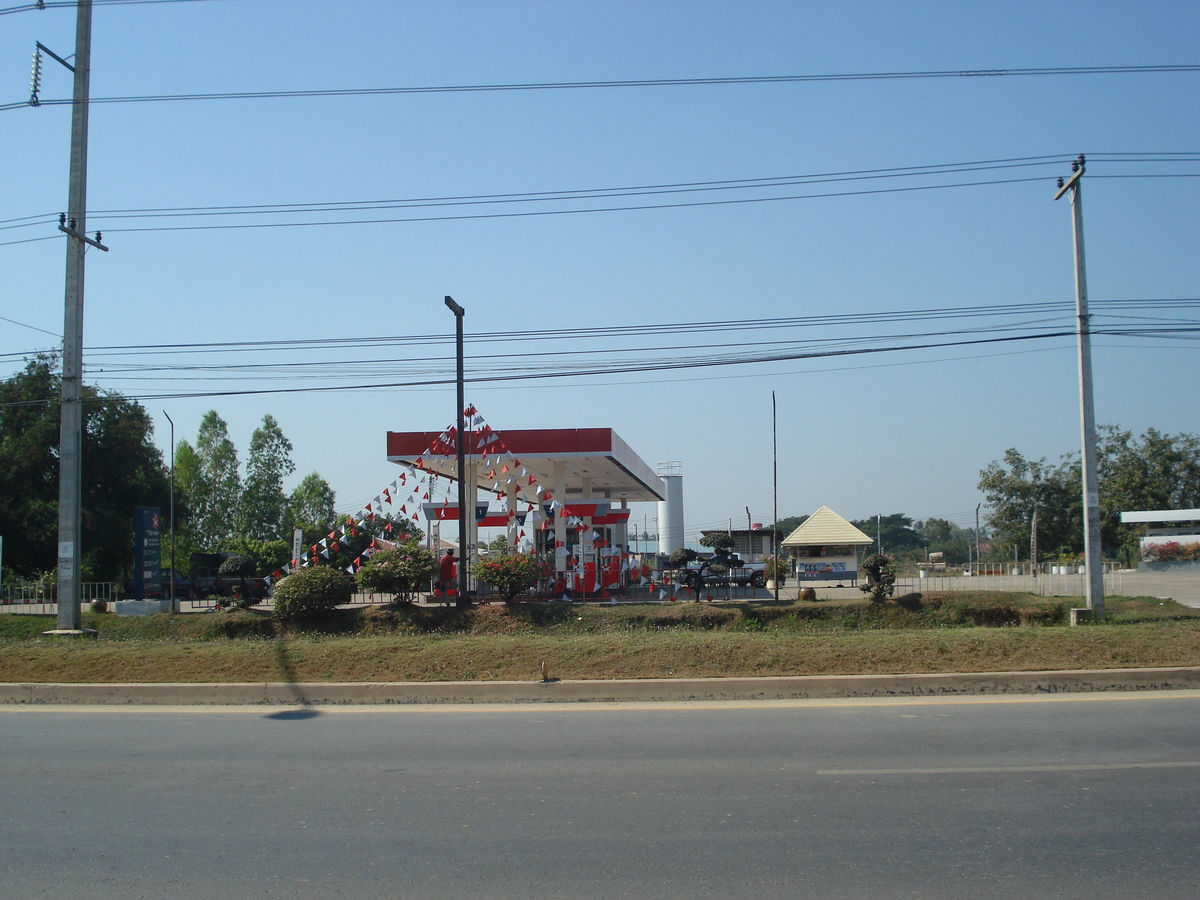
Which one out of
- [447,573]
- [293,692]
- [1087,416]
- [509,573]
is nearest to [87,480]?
[447,573]

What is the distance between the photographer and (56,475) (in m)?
40.1

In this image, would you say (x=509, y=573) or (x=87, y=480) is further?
(x=87, y=480)

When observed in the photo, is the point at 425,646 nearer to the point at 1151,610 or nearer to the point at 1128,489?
the point at 1151,610

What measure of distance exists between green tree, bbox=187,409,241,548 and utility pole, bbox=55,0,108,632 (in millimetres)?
46749

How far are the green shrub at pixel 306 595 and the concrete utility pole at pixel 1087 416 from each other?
46.4 feet

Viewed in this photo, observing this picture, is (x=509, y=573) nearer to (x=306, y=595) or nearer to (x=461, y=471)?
(x=461, y=471)

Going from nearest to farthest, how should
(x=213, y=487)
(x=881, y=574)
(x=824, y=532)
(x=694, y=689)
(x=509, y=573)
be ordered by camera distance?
(x=694, y=689) < (x=881, y=574) < (x=509, y=573) < (x=824, y=532) < (x=213, y=487)

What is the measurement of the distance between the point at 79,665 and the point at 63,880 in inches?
373

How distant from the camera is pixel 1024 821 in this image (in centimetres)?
634

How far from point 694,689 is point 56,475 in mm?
38125

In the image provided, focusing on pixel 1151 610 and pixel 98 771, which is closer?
pixel 98 771

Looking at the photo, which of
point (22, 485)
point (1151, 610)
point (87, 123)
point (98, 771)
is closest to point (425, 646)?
point (98, 771)

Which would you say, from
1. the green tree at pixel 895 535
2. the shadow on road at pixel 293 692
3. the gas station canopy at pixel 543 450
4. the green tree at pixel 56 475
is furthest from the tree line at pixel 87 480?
the green tree at pixel 895 535

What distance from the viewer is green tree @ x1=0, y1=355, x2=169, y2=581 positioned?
38.6m
